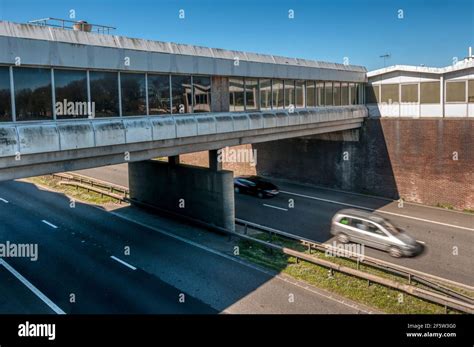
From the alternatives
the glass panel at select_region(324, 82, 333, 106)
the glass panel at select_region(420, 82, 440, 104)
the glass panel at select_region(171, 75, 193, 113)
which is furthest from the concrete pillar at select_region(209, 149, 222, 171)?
the glass panel at select_region(420, 82, 440, 104)

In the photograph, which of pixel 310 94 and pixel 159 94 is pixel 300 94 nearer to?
pixel 310 94

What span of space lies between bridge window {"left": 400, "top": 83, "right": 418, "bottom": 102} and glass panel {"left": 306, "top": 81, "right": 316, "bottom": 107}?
6119 mm

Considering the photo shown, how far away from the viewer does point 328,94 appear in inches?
983

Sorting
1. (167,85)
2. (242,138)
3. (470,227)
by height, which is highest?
(167,85)

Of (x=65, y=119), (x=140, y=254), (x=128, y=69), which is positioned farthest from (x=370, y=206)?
(x=65, y=119)

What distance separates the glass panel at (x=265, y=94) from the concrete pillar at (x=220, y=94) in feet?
7.52

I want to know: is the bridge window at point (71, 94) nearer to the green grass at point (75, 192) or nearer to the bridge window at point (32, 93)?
the bridge window at point (32, 93)

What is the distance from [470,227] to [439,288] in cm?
993

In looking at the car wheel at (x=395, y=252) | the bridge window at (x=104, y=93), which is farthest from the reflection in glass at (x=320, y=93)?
the bridge window at (x=104, y=93)

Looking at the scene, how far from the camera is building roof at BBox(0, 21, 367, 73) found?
11.0 metres

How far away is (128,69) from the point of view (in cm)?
1369

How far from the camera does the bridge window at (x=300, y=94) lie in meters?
22.3

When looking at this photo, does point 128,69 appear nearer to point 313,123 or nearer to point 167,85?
point 167,85

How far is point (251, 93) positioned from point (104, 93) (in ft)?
24.8
